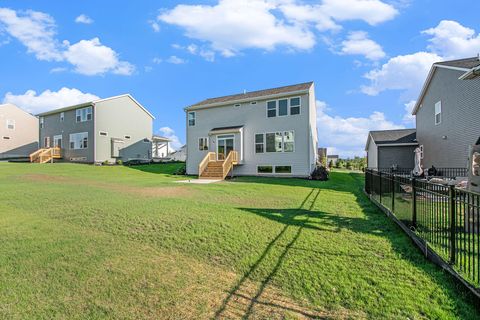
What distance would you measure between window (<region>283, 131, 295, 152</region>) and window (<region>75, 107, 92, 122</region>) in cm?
2068

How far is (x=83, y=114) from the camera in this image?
2820cm

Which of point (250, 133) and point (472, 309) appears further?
point (250, 133)

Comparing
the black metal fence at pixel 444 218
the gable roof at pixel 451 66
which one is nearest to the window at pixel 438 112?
the gable roof at pixel 451 66

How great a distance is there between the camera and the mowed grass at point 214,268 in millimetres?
3123

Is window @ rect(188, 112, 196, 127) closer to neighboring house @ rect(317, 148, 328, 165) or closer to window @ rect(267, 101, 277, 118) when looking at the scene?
window @ rect(267, 101, 277, 118)

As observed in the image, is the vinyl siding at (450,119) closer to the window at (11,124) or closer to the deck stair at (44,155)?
the deck stair at (44,155)

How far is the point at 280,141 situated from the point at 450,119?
32.3 feet

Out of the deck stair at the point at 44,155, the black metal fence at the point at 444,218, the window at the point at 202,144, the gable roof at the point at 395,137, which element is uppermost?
the gable roof at the point at 395,137

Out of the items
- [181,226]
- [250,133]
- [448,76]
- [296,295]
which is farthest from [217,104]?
[296,295]

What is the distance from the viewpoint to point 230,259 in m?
4.41

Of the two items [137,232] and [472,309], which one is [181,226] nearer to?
[137,232]

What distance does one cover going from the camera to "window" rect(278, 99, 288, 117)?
1891 centimetres

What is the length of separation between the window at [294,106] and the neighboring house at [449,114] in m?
8.44

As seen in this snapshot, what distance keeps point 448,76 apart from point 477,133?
4688 millimetres
